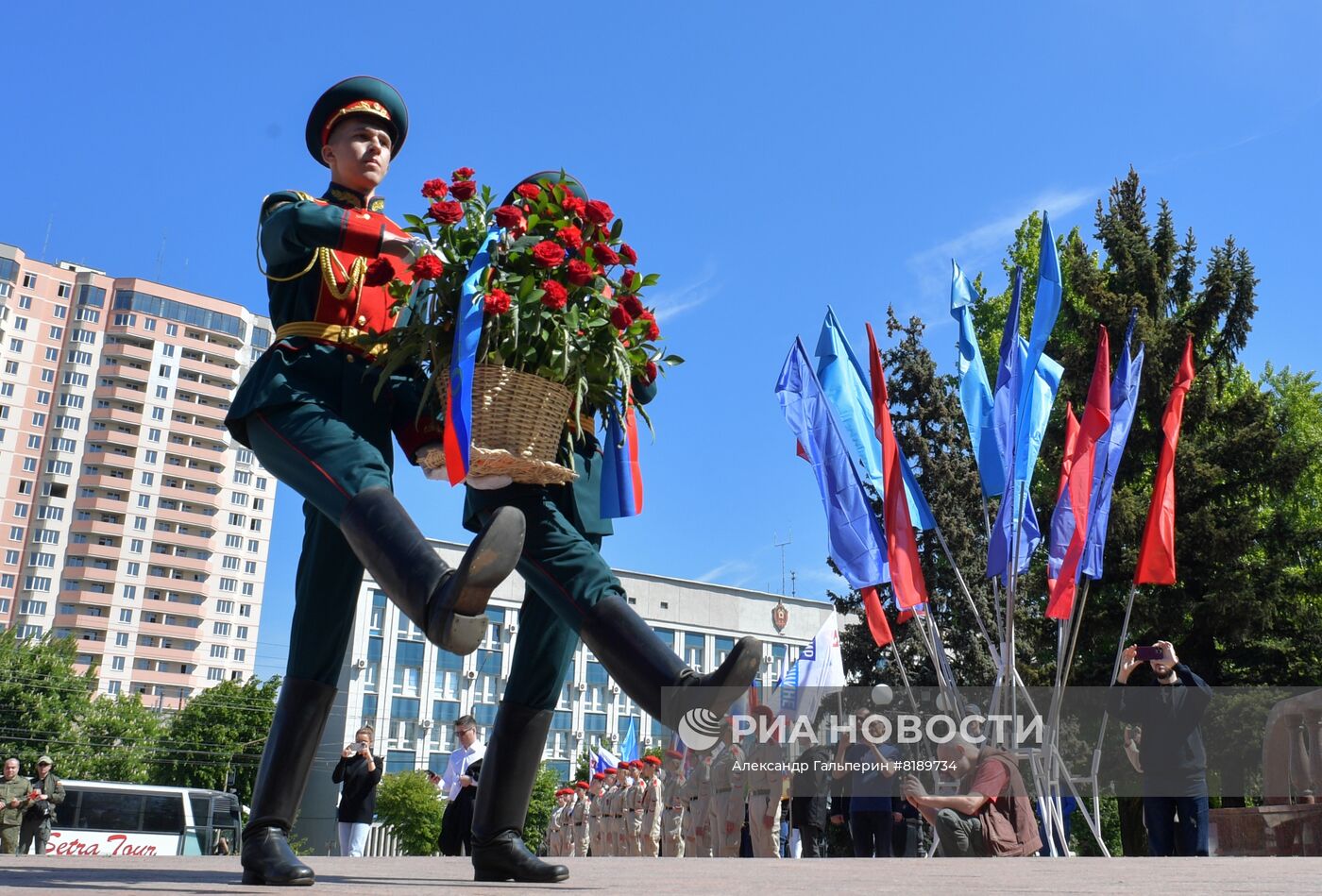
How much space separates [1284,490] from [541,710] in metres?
22.6

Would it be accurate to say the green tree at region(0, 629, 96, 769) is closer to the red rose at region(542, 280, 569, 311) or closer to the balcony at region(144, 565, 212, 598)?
the balcony at region(144, 565, 212, 598)

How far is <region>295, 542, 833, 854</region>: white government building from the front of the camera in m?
62.9

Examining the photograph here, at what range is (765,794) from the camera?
13.7 m

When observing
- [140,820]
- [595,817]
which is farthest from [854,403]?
[140,820]

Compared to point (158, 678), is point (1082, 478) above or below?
below

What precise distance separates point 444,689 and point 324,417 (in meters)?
66.5

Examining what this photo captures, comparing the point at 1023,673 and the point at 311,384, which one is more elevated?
the point at 1023,673

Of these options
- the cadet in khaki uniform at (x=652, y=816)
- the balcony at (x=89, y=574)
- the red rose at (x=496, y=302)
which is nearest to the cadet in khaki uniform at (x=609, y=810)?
the cadet in khaki uniform at (x=652, y=816)

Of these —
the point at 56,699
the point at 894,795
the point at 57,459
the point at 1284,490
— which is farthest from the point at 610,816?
the point at 57,459

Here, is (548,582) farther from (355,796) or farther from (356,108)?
(355,796)

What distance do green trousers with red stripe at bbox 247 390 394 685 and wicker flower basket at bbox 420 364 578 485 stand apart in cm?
28

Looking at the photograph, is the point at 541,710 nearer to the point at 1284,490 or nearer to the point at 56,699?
the point at 1284,490

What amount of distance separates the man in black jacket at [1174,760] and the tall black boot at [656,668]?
6373 mm

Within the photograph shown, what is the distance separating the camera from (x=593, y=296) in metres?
3.21
